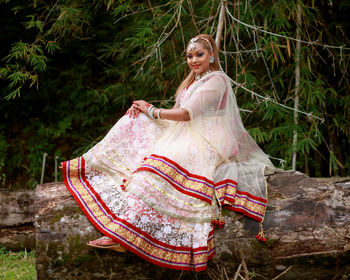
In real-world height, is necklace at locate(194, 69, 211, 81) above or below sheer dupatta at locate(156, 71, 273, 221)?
above

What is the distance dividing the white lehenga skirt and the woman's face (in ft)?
1.90

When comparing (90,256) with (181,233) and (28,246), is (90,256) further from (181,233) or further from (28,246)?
(28,246)

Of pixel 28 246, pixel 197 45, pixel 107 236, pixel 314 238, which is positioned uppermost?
pixel 197 45

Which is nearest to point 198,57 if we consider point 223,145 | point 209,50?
point 209,50

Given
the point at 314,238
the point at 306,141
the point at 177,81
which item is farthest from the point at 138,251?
the point at 177,81

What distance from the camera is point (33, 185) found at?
205 inches

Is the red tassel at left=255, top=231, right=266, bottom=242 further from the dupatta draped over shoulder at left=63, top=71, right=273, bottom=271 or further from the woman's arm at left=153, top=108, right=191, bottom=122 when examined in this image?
the woman's arm at left=153, top=108, right=191, bottom=122

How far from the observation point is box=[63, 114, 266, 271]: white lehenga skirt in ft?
7.83

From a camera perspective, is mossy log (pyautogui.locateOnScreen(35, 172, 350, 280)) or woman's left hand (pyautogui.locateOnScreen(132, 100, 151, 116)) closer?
mossy log (pyautogui.locateOnScreen(35, 172, 350, 280))

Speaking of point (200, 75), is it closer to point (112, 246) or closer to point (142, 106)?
point (142, 106)

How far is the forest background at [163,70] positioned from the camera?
3.94 metres

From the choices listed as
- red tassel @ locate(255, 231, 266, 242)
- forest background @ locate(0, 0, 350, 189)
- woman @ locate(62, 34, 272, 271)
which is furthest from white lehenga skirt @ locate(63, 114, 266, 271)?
forest background @ locate(0, 0, 350, 189)

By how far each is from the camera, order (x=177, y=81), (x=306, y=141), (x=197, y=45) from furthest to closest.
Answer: (x=177, y=81) < (x=306, y=141) < (x=197, y=45)

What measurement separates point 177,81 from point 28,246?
245 centimetres
